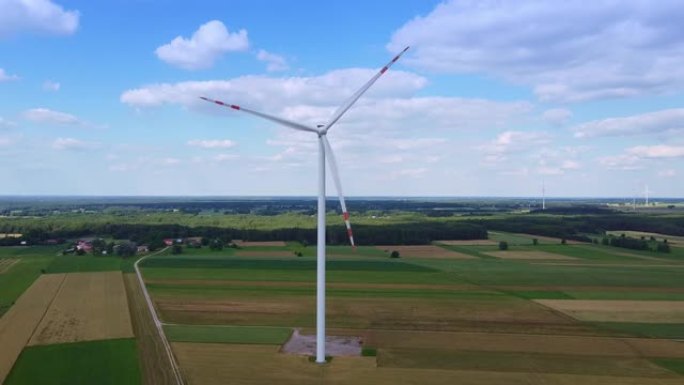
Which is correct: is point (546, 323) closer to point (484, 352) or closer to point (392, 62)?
point (484, 352)

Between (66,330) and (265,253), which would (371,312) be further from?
(265,253)

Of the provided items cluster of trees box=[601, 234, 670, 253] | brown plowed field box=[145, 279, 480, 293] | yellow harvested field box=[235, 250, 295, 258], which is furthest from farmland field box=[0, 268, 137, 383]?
cluster of trees box=[601, 234, 670, 253]

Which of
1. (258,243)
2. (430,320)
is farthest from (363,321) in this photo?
(258,243)

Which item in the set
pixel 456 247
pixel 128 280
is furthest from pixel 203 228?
pixel 128 280

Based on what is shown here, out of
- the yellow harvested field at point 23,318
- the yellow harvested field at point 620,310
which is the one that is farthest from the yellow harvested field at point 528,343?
the yellow harvested field at point 23,318

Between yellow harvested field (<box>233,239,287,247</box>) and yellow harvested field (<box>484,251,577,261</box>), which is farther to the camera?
yellow harvested field (<box>233,239,287,247</box>)

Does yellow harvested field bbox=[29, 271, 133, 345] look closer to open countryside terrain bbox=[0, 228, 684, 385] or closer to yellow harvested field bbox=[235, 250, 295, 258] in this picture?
open countryside terrain bbox=[0, 228, 684, 385]
